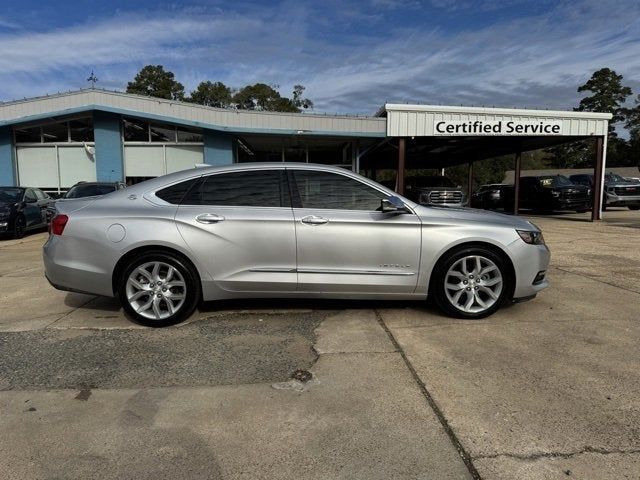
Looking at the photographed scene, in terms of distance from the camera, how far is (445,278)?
500cm

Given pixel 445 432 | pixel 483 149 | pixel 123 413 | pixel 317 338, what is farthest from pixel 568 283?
pixel 483 149

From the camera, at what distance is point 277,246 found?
487 cm

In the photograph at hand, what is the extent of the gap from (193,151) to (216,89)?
55.3 m

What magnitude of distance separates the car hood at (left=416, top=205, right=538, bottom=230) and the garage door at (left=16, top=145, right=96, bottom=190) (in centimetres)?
1591

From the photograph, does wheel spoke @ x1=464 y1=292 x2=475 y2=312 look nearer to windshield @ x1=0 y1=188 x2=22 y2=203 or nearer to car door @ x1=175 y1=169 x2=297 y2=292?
car door @ x1=175 y1=169 x2=297 y2=292

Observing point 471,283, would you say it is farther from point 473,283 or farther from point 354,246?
point 354,246

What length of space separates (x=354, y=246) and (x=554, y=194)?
18.5m

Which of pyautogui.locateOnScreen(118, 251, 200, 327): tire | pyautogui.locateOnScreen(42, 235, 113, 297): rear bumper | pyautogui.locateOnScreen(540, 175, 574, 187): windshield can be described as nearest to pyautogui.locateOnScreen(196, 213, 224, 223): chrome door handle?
pyautogui.locateOnScreen(118, 251, 200, 327): tire

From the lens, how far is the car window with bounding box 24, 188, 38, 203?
13.9 m

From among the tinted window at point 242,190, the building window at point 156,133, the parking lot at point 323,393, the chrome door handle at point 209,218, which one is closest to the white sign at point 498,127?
the building window at point 156,133

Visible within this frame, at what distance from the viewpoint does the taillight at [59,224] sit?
16.1ft

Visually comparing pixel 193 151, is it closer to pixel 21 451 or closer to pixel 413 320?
pixel 413 320

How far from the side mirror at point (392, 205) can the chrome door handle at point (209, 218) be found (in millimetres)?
1581

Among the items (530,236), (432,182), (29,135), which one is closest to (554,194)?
(432,182)
